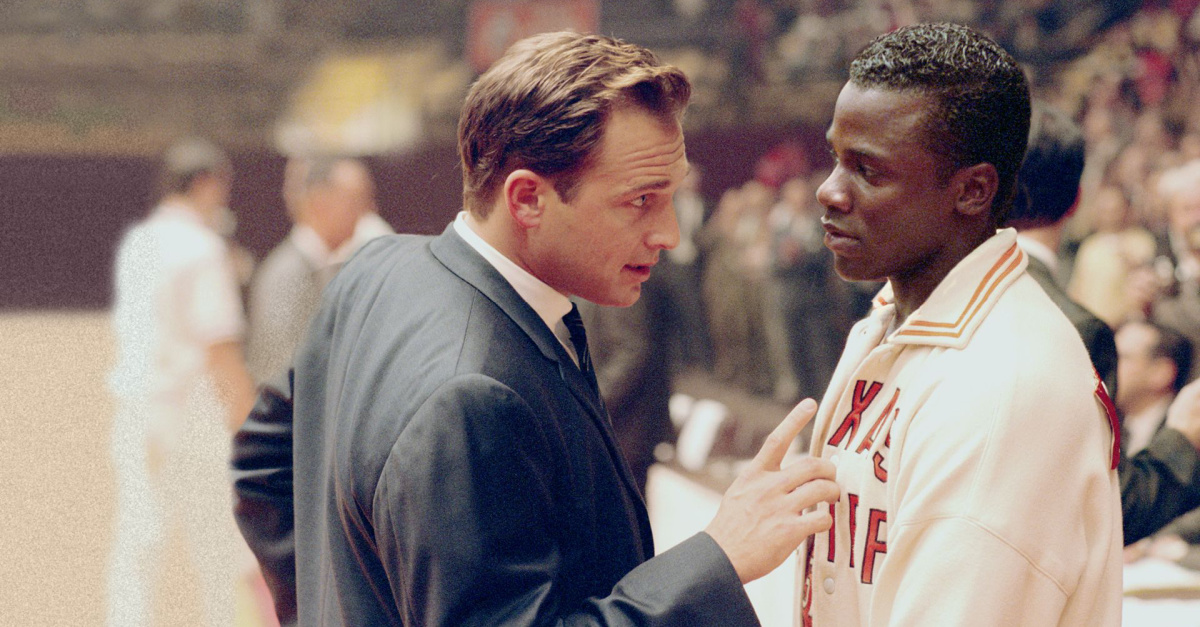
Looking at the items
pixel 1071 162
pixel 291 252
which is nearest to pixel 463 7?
pixel 291 252

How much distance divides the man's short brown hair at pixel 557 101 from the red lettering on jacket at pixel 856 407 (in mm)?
451

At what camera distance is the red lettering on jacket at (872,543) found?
4.45ft

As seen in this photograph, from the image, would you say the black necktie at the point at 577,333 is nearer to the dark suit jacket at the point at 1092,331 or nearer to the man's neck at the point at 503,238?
the man's neck at the point at 503,238

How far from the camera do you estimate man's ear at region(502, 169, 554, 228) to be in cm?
153

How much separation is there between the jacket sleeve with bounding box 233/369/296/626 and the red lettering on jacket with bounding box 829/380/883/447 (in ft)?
3.02

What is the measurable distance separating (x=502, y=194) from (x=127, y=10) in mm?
13180

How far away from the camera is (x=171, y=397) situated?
454 cm

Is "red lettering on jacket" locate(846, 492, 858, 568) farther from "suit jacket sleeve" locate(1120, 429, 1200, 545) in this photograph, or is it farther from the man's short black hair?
"suit jacket sleeve" locate(1120, 429, 1200, 545)

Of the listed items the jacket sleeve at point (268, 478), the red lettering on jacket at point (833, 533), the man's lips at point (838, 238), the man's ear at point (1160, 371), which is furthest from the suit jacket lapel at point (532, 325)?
the man's ear at point (1160, 371)

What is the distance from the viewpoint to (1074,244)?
25.4ft

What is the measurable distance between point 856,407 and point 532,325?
435mm

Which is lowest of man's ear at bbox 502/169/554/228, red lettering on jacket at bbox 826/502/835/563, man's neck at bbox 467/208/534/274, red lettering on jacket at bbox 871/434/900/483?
red lettering on jacket at bbox 826/502/835/563

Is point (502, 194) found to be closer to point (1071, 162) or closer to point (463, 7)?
point (1071, 162)

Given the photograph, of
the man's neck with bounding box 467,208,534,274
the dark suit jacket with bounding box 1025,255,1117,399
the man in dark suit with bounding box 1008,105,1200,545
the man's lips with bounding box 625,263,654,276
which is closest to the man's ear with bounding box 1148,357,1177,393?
the man in dark suit with bounding box 1008,105,1200,545
